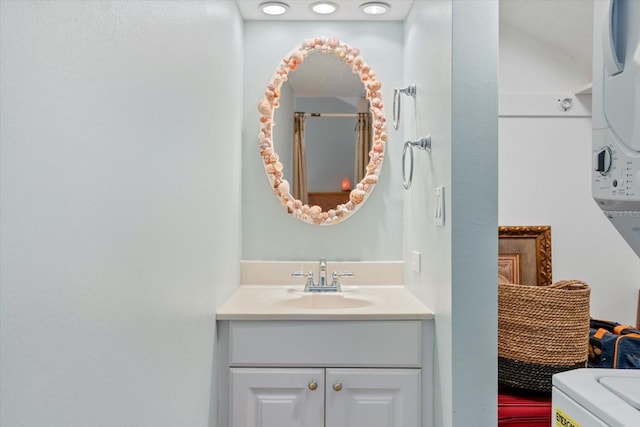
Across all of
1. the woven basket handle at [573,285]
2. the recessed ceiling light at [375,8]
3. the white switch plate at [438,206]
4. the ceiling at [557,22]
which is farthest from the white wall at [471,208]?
the ceiling at [557,22]

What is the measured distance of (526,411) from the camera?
1.83m

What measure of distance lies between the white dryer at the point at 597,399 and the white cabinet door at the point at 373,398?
921mm

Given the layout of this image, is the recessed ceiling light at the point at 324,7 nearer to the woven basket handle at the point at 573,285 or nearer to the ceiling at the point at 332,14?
the ceiling at the point at 332,14

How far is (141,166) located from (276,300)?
1.26 metres

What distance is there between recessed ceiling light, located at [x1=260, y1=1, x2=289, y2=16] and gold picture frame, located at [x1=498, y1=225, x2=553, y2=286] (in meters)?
1.54

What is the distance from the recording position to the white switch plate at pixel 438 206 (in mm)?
1773

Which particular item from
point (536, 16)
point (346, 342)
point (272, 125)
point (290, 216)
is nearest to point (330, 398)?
point (346, 342)

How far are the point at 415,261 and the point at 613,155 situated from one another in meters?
1.22

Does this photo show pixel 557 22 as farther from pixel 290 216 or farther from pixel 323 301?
pixel 323 301

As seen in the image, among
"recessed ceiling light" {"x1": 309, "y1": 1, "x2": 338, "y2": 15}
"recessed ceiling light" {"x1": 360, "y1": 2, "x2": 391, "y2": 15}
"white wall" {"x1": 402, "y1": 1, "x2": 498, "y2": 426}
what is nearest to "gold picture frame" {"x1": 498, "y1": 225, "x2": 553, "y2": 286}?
"white wall" {"x1": 402, "y1": 1, "x2": 498, "y2": 426}

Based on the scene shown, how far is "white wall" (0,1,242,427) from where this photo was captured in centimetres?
70

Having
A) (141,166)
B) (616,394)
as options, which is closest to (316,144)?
(141,166)

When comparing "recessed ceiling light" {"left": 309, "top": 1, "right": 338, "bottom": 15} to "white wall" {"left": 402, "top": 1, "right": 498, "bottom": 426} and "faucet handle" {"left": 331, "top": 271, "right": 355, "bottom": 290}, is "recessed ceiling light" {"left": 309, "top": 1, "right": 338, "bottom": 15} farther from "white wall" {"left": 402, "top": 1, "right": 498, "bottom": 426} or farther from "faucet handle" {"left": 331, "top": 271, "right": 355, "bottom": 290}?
"faucet handle" {"left": 331, "top": 271, "right": 355, "bottom": 290}

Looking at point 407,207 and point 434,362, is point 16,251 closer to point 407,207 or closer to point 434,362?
point 434,362
